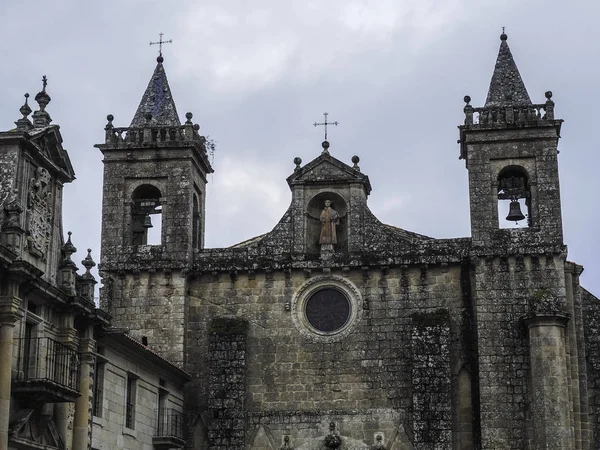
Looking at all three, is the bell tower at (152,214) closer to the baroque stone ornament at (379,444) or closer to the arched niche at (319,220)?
the arched niche at (319,220)

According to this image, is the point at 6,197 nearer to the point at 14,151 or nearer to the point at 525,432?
the point at 14,151

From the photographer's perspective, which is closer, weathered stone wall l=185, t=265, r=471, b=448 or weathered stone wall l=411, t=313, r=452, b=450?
weathered stone wall l=411, t=313, r=452, b=450

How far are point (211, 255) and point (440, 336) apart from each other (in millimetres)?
6971

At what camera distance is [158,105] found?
115 feet

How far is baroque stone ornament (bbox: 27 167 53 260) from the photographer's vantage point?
80.0 feet

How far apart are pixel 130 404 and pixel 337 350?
19.9ft

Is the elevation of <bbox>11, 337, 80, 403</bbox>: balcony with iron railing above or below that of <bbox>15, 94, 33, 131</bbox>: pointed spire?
below

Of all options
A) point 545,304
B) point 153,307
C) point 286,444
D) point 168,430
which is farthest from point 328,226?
point 168,430

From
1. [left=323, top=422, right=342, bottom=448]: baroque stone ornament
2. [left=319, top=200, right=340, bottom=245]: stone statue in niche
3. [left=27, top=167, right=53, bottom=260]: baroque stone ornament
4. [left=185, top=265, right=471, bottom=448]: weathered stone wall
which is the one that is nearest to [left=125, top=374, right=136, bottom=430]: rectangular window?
[left=185, top=265, right=471, bottom=448]: weathered stone wall

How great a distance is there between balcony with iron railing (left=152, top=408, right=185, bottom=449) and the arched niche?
6.03 m

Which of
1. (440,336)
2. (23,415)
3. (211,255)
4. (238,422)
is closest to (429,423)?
(440,336)

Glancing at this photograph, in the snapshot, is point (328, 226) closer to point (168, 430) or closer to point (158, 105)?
point (158, 105)

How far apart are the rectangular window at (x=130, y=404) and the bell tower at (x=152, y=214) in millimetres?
2967

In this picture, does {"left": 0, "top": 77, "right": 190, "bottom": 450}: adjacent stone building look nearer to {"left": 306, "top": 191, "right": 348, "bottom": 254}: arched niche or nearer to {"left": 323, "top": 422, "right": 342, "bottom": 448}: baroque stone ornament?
{"left": 323, "top": 422, "right": 342, "bottom": 448}: baroque stone ornament
